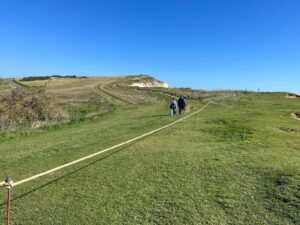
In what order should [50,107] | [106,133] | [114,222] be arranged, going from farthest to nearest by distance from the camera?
[50,107]
[106,133]
[114,222]

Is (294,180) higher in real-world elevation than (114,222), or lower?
higher

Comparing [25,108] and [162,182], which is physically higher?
[25,108]

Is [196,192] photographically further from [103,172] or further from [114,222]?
[103,172]

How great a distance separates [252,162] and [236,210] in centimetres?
403

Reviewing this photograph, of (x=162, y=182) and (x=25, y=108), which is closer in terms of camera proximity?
(x=162, y=182)

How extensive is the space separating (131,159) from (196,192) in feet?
12.4

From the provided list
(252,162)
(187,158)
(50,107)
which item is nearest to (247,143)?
(252,162)

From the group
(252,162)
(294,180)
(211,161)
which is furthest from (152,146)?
(294,180)

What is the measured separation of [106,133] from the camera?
61.0 feet

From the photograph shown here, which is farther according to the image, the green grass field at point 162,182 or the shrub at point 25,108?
the shrub at point 25,108

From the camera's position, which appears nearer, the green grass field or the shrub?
the green grass field

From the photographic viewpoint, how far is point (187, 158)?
463 inches

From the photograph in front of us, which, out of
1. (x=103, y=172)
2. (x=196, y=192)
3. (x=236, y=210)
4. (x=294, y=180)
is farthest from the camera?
(x=103, y=172)

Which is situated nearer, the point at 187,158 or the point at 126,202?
the point at 126,202
